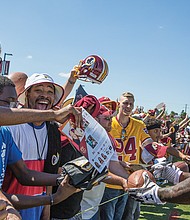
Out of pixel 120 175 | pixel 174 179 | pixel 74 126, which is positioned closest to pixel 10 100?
pixel 74 126

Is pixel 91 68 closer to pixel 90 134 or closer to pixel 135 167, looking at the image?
pixel 135 167

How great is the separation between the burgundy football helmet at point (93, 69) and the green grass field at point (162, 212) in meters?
3.42

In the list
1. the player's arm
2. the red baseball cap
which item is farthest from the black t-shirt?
the red baseball cap

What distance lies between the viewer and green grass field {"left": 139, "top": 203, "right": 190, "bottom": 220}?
676cm

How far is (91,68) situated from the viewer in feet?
14.8

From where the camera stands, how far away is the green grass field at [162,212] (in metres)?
6.76

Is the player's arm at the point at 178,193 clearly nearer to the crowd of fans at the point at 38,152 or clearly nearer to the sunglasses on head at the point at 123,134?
the crowd of fans at the point at 38,152

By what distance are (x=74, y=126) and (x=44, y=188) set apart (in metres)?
0.82

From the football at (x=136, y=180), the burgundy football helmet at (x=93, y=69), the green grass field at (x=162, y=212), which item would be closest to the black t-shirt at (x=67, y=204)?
the football at (x=136, y=180)

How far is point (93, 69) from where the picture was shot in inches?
179

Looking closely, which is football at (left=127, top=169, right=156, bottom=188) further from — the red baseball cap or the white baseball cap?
the red baseball cap

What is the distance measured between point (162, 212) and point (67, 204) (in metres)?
4.69

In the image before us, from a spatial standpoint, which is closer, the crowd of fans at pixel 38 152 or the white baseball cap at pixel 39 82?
the crowd of fans at pixel 38 152

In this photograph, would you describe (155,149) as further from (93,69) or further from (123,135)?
(93,69)
